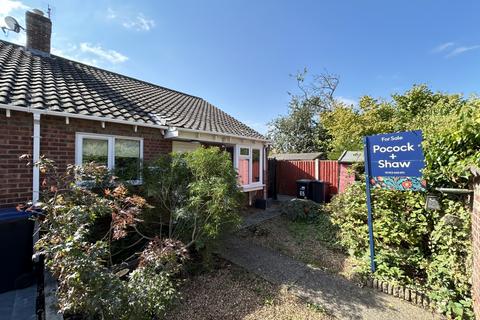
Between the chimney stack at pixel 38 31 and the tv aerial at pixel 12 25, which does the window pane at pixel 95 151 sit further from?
the tv aerial at pixel 12 25

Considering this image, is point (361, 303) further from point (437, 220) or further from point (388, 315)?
point (437, 220)

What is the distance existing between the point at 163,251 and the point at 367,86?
901 inches

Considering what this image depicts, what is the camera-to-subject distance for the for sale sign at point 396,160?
159 inches

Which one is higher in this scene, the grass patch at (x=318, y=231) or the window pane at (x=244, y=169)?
the window pane at (x=244, y=169)

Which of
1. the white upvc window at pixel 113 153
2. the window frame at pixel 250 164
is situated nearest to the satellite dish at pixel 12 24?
the white upvc window at pixel 113 153

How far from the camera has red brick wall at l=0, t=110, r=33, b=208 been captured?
4.43 m

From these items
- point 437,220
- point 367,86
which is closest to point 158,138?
point 437,220

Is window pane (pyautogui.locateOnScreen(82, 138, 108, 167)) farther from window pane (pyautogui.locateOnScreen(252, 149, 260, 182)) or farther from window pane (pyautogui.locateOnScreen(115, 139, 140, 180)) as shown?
window pane (pyautogui.locateOnScreen(252, 149, 260, 182))

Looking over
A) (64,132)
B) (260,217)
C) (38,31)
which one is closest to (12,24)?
(38,31)

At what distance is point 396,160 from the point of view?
14.0ft

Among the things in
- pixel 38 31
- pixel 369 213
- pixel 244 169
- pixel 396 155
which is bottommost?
pixel 369 213

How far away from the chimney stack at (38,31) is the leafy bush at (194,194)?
7.51 metres

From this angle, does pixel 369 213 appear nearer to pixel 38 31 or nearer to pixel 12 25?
pixel 38 31

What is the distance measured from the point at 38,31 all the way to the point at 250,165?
376 inches
